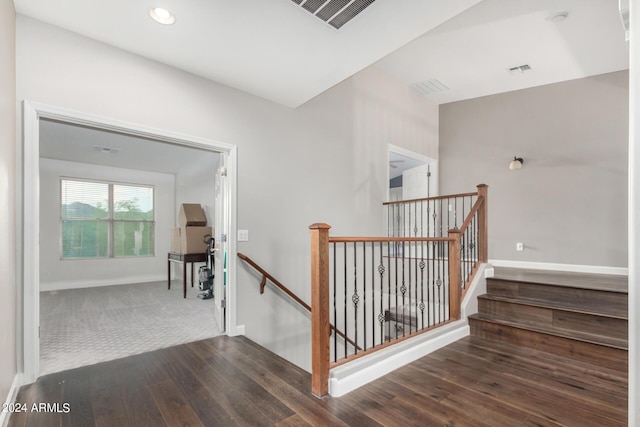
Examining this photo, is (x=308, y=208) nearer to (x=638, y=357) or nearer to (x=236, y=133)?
(x=236, y=133)

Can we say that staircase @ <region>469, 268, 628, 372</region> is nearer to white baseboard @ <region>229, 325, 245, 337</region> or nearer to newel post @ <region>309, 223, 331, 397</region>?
newel post @ <region>309, 223, 331, 397</region>

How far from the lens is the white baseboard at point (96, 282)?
19.8 feet

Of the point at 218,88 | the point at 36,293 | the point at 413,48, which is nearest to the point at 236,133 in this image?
the point at 218,88

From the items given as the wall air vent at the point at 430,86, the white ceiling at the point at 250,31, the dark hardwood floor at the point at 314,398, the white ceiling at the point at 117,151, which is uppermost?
the wall air vent at the point at 430,86

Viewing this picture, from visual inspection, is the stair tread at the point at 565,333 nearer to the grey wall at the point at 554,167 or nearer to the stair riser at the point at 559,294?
the stair riser at the point at 559,294

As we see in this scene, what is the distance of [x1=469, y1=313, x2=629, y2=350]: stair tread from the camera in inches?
102

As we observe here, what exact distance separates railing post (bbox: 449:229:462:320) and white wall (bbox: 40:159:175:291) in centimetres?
652

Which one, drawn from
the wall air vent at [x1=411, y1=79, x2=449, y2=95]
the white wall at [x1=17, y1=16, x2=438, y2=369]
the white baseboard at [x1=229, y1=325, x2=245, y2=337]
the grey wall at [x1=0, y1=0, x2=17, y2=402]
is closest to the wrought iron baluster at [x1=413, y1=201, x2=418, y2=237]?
the white wall at [x1=17, y1=16, x2=438, y2=369]

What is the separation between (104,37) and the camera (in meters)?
2.46

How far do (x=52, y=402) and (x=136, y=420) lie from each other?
0.66 meters

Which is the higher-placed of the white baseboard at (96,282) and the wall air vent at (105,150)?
the wall air vent at (105,150)

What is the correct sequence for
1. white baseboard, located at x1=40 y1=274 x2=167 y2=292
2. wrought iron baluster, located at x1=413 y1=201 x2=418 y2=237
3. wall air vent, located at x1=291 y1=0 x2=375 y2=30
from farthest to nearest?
1. white baseboard, located at x1=40 y1=274 x2=167 y2=292
2. wrought iron baluster, located at x1=413 y1=201 x2=418 y2=237
3. wall air vent, located at x1=291 y1=0 x2=375 y2=30

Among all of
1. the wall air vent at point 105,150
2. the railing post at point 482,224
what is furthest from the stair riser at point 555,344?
the wall air vent at point 105,150

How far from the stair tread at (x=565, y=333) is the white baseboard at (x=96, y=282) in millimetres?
6772
